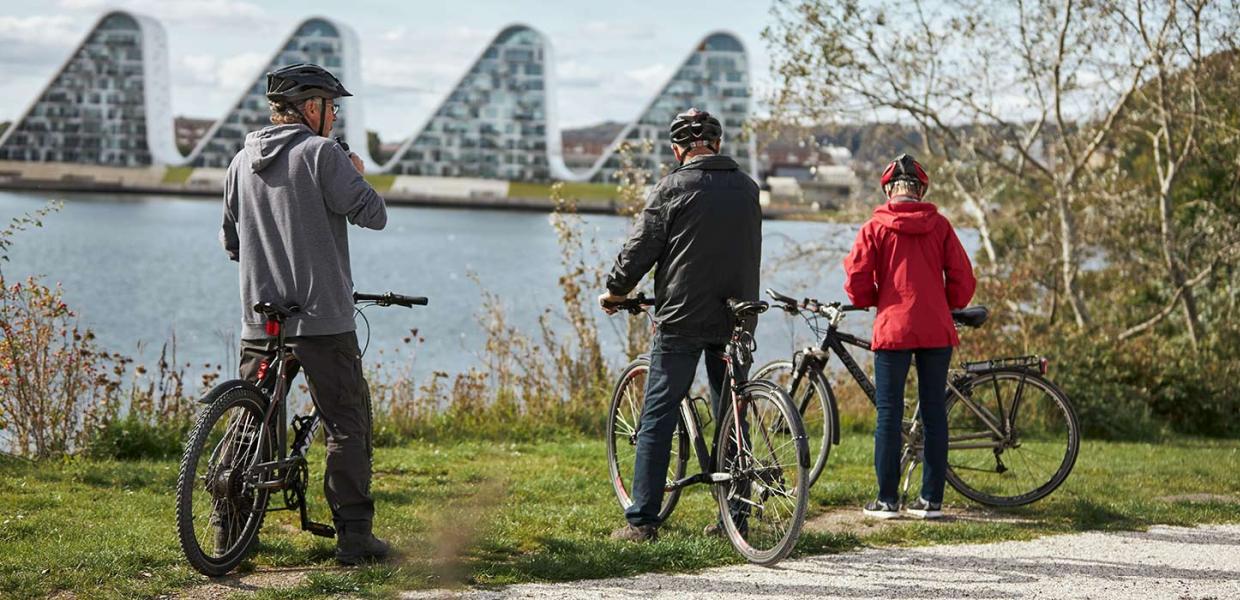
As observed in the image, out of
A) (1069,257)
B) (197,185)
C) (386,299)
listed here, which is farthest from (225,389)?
(197,185)

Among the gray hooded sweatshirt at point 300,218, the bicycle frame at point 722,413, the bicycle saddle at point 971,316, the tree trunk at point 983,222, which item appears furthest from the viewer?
the tree trunk at point 983,222

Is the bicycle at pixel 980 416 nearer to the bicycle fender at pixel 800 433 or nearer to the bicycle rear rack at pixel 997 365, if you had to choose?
the bicycle rear rack at pixel 997 365

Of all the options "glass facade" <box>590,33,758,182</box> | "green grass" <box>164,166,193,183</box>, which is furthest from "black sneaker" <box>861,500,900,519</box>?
"green grass" <box>164,166,193,183</box>

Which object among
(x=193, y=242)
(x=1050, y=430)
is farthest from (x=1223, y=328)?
(x=193, y=242)

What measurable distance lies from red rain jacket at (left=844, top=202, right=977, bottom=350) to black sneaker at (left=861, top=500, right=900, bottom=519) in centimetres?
76

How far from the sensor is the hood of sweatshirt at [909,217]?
6.51 meters

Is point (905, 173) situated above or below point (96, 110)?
below

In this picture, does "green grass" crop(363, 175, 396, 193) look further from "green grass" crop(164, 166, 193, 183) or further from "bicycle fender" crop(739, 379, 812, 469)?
"bicycle fender" crop(739, 379, 812, 469)

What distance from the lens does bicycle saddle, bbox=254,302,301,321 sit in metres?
5.13

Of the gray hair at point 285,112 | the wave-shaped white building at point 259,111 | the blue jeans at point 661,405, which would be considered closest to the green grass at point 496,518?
the blue jeans at point 661,405

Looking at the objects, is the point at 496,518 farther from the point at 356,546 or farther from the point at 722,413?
the point at 722,413

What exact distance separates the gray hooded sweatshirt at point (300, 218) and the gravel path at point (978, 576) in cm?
116

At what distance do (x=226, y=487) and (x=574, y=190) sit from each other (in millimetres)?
85940

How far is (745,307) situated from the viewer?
18.6 feet
